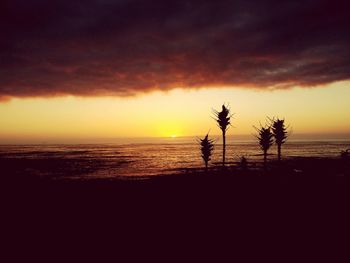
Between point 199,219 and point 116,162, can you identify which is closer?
point 199,219

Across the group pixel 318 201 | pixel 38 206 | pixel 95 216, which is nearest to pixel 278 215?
pixel 318 201

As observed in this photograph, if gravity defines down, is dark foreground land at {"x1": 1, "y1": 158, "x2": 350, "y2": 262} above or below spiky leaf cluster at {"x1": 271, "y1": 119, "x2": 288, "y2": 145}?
below

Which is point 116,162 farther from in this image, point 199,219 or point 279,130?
point 199,219

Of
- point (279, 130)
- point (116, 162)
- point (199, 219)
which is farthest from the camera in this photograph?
point (116, 162)

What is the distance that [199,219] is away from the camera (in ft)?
63.2

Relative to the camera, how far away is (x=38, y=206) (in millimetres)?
25453

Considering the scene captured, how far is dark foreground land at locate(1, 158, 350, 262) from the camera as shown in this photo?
14617 millimetres

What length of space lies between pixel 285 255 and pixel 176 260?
4408mm

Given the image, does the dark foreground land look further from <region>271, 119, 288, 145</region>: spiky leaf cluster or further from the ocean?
the ocean

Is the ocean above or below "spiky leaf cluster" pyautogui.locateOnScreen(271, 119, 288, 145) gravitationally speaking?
below

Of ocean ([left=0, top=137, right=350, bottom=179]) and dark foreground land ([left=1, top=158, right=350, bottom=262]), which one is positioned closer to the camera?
dark foreground land ([left=1, top=158, right=350, bottom=262])

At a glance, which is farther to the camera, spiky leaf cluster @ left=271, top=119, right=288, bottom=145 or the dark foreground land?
spiky leaf cluster @ left=271, top=119, right=288, bottom=145

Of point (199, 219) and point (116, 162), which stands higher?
point (199, 219)

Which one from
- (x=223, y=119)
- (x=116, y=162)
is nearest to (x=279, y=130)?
(x=223, y=119)
